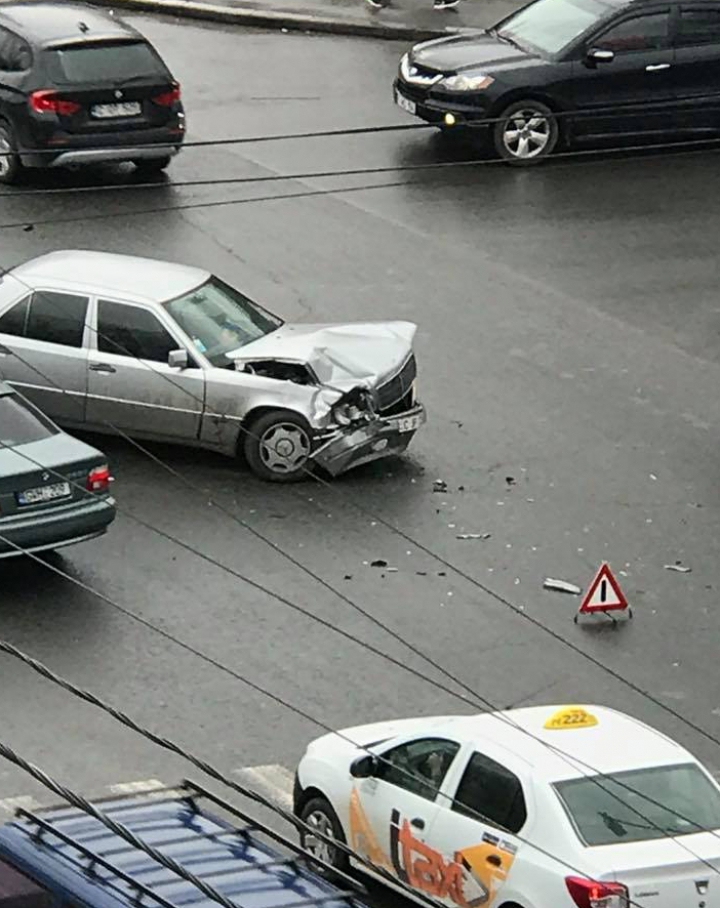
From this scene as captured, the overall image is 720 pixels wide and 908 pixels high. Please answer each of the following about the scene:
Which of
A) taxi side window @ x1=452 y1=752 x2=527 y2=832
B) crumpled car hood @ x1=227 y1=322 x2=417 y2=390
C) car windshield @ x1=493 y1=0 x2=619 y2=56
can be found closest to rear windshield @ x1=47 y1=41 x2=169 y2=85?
car windshield @ x1=493 y1=0 x2=619 y2=56

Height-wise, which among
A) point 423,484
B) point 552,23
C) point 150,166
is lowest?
point 423,484

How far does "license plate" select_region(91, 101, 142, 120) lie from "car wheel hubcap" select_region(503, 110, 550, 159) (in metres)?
4.02

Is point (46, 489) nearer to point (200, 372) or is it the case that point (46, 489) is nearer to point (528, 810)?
point (200, 372)

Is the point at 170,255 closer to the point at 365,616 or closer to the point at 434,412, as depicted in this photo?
the point at 434,412

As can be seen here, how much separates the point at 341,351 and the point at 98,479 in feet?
9.35

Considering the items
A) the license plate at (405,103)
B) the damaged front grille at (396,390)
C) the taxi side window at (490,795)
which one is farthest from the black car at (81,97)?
the taxi side window at (490,795)

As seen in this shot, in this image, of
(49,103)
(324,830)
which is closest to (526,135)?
(49,103)

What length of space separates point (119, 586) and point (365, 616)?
5.77ft

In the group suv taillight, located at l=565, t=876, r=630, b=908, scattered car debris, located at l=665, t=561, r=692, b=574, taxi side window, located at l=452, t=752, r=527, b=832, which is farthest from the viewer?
scattered car debris, located at l=665, t=561, r=692, b=574

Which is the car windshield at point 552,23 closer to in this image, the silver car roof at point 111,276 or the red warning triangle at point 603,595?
the silver car roof at point 111,276

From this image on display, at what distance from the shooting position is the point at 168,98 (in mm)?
24859

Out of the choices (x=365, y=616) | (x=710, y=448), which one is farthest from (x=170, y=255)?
(x=365, y=616)

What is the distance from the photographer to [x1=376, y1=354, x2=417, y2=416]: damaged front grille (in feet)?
60.9

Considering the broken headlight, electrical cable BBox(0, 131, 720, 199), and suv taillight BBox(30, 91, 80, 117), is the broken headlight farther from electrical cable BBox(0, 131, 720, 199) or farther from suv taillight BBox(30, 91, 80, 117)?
suv taillight BBox(30, 91, 80, 117)
